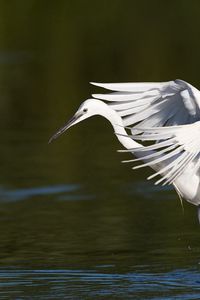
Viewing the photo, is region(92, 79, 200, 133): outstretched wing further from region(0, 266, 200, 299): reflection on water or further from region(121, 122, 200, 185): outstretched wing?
region(0, 266, 200, 299): reflection on water

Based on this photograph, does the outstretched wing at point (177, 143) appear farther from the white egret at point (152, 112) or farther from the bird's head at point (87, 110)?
the bird's head at point (87, 110)

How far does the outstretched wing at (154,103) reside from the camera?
33.0 ft

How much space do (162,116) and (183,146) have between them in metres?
1.75

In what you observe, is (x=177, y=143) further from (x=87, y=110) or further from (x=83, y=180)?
(x=83, y=180)

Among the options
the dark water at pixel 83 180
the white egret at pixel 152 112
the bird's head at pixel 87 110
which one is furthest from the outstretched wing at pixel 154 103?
the dark water at pixel 83 180

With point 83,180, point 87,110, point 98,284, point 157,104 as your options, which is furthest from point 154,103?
point 83,180

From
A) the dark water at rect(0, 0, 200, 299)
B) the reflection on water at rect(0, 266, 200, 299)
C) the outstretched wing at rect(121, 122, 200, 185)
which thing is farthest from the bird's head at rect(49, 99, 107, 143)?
the dark water at rect(0, 0, 200, 299)

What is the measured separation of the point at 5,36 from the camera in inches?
979

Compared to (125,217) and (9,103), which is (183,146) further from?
(9,103)

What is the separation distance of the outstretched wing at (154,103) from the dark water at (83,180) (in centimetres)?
117

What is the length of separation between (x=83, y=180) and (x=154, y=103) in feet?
11.3

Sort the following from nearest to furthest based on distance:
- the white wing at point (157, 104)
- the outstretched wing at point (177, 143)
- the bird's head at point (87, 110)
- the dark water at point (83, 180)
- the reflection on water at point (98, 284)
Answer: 1. the outstretched wing at point (177, 143)
2. the reflection on water at point (98, 284)
3. the dark water at point (83, 180)
4. the bird's head at point (87, 110)
5. the white wing at point (157, 104)

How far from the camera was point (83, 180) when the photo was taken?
1368 cm

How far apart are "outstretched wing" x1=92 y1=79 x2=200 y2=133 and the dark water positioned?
1169 mm
